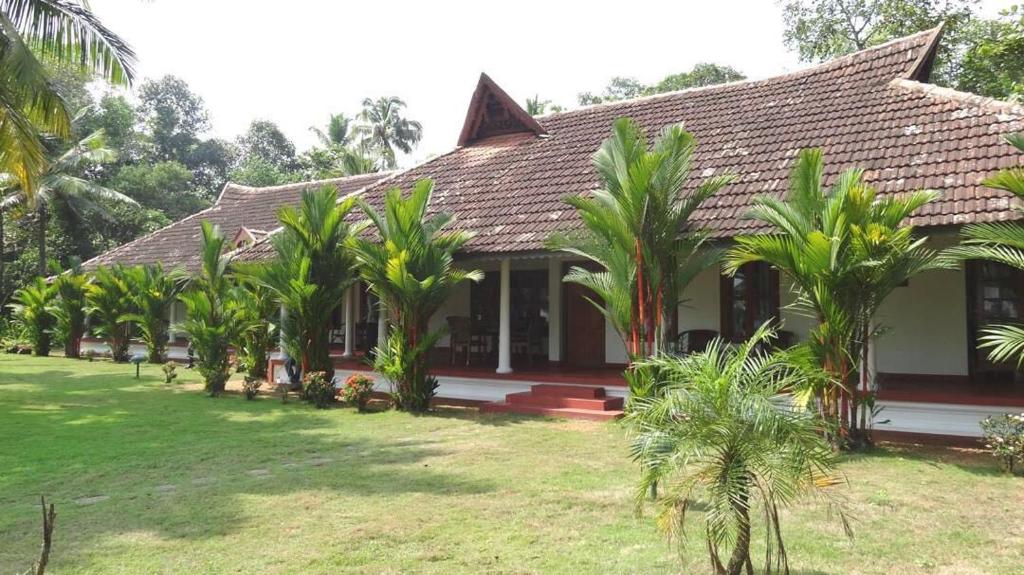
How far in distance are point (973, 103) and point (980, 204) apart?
257cm

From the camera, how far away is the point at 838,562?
4.17 metres

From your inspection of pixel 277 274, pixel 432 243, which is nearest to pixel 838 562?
pixel 432 243

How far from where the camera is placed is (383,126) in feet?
140

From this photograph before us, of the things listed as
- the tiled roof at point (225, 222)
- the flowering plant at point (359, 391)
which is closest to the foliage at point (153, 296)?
the tiled roof at point (225, 222)

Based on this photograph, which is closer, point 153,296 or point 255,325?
point 255,325

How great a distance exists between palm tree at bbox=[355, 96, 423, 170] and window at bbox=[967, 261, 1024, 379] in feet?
117

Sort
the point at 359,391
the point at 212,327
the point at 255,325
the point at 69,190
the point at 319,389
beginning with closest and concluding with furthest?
the point at 359,391 → the point at 319,389 → the point at 212,327 → the point at 255,325 → the point at 69,190

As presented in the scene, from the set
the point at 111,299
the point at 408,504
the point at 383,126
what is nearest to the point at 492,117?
the point at 408,504

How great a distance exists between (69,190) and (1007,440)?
95.3ft

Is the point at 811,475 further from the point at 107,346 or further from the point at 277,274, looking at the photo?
the point at 107,346

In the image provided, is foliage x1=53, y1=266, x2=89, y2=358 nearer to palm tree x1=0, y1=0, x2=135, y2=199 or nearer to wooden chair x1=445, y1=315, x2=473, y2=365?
palm tree x1=0, y1=0, x2=135, y2=199

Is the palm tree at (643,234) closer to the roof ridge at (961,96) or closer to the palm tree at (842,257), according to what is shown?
the palm tree at (842,257)

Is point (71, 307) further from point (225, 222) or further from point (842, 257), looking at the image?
point (842, 257)

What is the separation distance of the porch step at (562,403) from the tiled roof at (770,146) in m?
2.19
